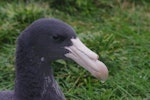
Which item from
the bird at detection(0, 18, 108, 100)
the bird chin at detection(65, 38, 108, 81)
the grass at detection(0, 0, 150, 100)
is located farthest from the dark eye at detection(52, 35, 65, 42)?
the grass at detection(0, 0, 150, 100)

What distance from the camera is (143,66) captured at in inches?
170

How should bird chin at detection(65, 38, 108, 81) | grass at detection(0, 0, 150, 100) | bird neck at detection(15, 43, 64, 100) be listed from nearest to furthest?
bird chin at detection(65, 38, 108, 81) < bird neck at detection(15, 43, 64, 100) < grass at detection(0, 0, 150, 100)

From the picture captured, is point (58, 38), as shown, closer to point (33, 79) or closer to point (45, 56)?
point (45, 56)

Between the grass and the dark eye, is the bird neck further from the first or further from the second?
the grass

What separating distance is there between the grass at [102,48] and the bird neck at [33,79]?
0.80 meters

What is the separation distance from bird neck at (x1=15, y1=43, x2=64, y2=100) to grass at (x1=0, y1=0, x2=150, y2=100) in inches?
31.5

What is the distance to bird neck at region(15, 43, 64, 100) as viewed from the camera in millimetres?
3051

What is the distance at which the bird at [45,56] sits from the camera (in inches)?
114

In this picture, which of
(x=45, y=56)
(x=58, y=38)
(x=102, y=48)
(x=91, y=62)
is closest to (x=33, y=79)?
(x=45, y=56)

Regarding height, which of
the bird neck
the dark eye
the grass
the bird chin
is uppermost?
the dark eye

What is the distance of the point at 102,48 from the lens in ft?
13.9

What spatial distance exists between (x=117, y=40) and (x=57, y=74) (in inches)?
33.9

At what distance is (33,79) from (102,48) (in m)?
1.25

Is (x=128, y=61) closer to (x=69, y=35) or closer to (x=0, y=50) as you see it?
(x=0, y=50)
